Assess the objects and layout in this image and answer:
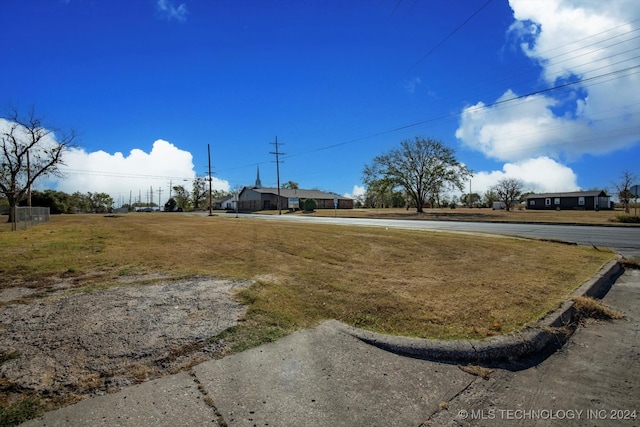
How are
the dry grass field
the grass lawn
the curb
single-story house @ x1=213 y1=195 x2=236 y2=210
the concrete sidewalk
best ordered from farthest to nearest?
single-story house @ x1=213 y1=195 x2=236 y2=210, the grass lawn, the curb, the dry grass field, the concrete sidewalk

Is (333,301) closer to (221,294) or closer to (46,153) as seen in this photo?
(221,294)

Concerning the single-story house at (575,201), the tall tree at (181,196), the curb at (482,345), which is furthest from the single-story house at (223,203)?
the curb at (482,345)

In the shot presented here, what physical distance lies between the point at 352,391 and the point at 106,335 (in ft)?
8.67

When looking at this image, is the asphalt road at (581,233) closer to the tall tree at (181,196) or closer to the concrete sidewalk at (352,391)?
the concrete sidewalk at (352,391)

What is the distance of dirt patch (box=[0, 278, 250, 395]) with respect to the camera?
9.12 ft

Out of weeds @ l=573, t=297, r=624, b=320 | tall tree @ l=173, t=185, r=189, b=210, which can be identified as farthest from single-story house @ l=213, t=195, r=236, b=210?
weeds @ l=573, t=297, r=624, b=320

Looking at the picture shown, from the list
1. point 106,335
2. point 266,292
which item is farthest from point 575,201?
point 106,335

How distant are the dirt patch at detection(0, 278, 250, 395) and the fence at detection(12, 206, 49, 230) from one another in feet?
66.8

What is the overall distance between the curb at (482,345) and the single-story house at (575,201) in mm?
81878

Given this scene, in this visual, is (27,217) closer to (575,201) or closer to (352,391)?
(352,391)

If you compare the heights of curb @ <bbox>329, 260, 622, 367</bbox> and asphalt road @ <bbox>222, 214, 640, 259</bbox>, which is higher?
curb @ <bbox>329, 260, 622, 367</bbox>

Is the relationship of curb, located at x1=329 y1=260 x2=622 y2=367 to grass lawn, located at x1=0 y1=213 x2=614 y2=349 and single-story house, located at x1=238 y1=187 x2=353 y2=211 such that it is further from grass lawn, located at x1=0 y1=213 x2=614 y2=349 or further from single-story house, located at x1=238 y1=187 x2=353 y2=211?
single-story house, located at x1=238 y1=187 x2=353 y2=211

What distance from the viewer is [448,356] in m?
3.32

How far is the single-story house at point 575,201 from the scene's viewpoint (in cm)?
6950
